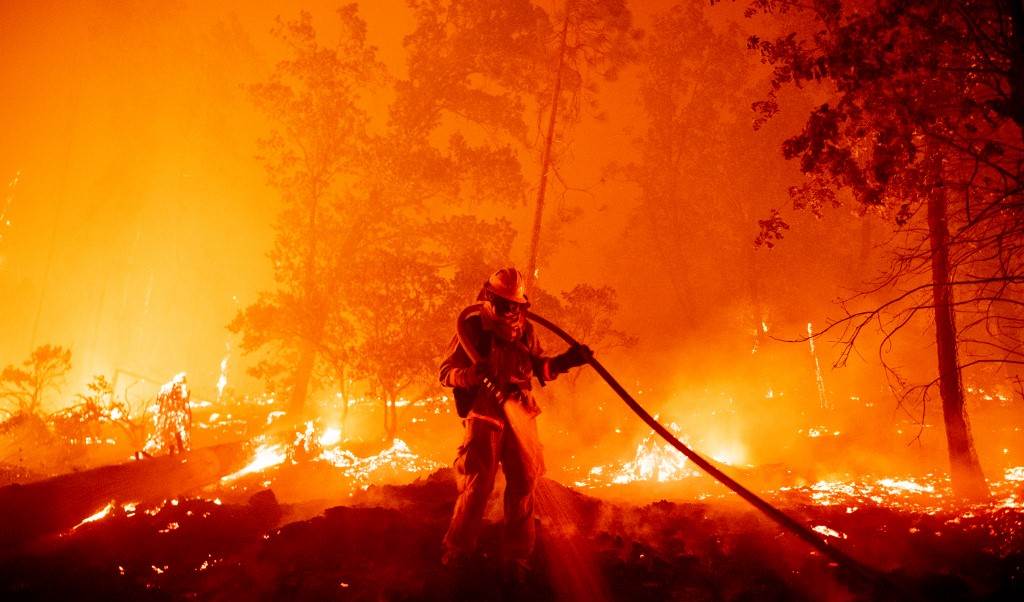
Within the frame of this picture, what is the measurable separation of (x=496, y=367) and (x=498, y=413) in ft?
1.37

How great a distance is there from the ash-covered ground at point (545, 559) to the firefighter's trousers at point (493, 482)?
249 millimetres

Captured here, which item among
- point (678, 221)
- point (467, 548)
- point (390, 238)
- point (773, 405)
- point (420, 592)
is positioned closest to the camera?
point (420, 592)

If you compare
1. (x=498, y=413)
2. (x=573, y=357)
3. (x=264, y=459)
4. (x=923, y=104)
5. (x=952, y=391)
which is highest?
(x=923, y=104)

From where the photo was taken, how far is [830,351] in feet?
90.8

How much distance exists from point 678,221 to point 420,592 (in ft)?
94.0

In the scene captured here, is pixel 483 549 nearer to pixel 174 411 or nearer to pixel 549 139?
pixel 174 411

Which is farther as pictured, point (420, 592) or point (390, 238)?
point (390, 238)

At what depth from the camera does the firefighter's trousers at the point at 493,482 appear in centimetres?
475

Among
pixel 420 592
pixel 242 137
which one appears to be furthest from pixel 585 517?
pixel 242 137

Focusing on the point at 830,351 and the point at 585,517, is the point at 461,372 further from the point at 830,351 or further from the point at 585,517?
the point at 830,351

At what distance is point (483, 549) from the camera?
Result: 512 cm

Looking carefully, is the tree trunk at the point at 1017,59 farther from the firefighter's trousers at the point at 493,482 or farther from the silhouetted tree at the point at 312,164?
the silhouetted tree at the point at 312,164

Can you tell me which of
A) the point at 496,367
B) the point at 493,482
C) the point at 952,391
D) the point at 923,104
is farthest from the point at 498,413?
the point at 952,391

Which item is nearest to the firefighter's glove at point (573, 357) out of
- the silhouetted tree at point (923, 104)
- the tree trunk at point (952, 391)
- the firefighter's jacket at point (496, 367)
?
the firefighter's jacket at point (496, 367)
